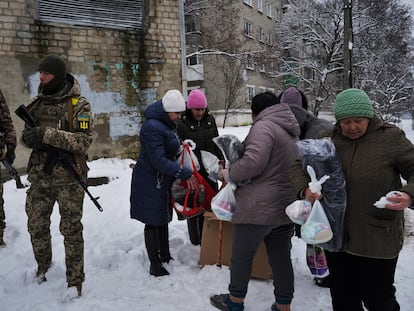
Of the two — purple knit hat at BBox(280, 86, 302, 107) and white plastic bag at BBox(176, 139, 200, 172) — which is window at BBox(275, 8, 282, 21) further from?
white plastic bag at BBox(176, 139, 200, 172)

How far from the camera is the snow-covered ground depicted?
2898 millimetres

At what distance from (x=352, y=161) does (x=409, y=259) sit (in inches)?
98.2

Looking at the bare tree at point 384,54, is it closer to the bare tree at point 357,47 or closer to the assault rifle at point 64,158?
the bare tree at point 357,47

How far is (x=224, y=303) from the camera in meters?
2.80

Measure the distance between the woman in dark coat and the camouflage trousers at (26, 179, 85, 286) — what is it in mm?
1292

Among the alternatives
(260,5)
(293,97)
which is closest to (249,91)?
(260,5)

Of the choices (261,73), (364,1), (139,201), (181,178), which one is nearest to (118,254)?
(139,201)

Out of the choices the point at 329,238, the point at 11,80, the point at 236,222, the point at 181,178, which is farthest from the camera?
the point at 11,80

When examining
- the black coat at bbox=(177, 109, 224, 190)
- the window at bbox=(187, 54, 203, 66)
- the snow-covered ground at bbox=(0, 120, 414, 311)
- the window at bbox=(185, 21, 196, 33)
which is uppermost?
the window at bbox=(185, 21, 196, 33)

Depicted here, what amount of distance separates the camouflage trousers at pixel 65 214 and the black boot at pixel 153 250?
1.98ft

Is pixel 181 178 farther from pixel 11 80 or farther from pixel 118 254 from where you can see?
pixel 11 80

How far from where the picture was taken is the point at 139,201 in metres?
3.32

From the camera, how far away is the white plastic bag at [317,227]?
193 cm

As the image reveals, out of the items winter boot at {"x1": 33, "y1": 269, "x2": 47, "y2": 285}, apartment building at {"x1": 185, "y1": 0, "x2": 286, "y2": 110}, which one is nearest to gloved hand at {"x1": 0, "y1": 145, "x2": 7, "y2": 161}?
winter boot at {"x1": 33, "y1": 269, "x2": 47, "y2": 285}
